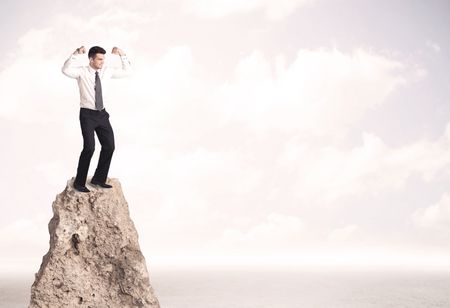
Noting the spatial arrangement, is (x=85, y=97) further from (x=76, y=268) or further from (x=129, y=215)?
(x=76, y=268)

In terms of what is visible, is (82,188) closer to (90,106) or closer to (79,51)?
(90,106)

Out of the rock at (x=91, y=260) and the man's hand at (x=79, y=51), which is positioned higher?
Answer: the man's hand at (x=79, y=51)

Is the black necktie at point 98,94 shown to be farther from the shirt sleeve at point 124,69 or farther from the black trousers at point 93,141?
the shirt sleeve at point 124,69

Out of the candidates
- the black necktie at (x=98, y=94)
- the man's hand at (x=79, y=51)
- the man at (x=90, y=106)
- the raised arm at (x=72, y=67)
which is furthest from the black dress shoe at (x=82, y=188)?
the man's hand at (x=79, y=51)

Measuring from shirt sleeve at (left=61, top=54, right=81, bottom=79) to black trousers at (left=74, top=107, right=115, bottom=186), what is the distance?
26.4 inches

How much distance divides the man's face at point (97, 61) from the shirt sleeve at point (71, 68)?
11.7 inches

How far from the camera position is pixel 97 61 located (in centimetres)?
1041

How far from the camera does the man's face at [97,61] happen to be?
10.4 metres

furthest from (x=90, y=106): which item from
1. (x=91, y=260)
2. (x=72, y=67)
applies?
(x=91, y=260)

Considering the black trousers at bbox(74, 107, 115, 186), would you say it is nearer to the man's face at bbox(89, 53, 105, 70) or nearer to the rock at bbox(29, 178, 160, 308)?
the rock at bbox(29, 178, 160, 308)

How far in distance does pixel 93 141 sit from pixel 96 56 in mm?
1655

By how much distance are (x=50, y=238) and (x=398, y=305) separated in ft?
137

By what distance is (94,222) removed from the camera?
404 inches

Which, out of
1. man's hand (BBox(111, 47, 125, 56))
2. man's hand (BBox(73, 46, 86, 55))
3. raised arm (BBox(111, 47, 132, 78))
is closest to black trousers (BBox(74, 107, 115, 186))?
raised arm (BBox(111, 47, 132, 78))
